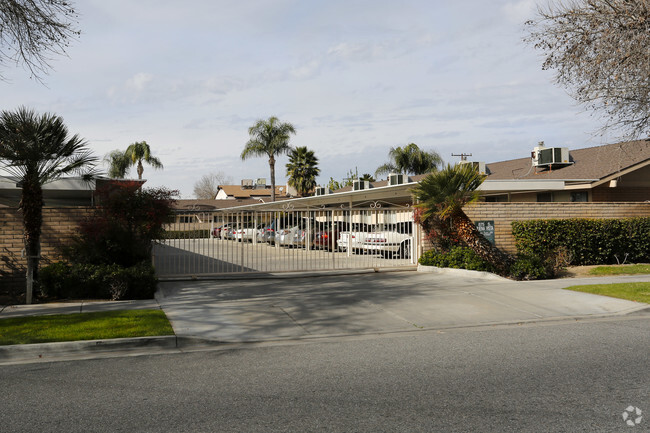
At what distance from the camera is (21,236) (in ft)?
40.9

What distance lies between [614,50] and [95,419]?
43.0 feet

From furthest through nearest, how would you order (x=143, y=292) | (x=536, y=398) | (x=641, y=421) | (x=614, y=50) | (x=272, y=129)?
1. (x=272, y=129)
2. (x=614, y=50)
3. (x=143, y=292)
4. (x=536, y=398)
5. (x=641, y=421)

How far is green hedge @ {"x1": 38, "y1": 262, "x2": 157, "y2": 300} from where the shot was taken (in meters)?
11.5

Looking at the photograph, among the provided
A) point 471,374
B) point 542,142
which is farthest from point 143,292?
point 542,142

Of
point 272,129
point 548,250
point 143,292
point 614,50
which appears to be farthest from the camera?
point 272,129

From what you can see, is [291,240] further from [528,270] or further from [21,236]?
[21,236]

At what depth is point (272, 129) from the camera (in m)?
47.4

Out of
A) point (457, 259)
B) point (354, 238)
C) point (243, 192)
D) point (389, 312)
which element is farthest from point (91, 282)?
point (243, 192)

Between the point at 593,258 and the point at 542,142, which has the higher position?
the point at 542,142

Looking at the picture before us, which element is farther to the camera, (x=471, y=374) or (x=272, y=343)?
(x=272, y=343)

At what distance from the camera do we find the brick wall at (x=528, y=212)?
57.5 ft

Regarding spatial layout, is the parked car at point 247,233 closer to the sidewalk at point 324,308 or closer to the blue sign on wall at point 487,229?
the sidewalk at point 324,308

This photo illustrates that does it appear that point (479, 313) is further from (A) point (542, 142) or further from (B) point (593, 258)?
(A) point (542, 142)

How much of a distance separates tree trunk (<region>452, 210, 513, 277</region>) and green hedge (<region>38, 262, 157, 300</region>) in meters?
8.89
